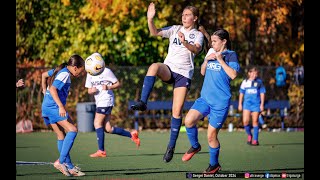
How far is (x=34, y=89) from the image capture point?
27922mm

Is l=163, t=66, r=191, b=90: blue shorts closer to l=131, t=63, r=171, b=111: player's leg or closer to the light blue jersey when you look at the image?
l=131, t=63, r=171, b=111: player's leg

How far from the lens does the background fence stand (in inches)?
1089

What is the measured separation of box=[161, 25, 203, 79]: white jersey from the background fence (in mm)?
14538

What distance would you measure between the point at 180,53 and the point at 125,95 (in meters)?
15.1

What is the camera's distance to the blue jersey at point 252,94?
20.2 meters

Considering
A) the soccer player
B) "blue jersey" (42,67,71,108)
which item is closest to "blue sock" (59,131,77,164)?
"blue jersey" (42,67,71,108)

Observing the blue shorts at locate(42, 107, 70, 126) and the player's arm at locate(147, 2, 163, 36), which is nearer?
the player's arm at locate(147, 2, 163, 36)

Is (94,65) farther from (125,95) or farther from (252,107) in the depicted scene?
(125,95)

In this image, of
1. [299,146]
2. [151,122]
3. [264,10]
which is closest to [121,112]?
[151,122]

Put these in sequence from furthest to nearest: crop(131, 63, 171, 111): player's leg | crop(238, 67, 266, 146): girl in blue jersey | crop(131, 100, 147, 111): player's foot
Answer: crop(238, 67, 266, 146): girl in blue jersey, crop(131, 63, 171, 111): player's leg, crop(131, 100, 147, 111): player's foot

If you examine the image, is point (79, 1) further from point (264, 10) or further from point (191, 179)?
point (191, 179)

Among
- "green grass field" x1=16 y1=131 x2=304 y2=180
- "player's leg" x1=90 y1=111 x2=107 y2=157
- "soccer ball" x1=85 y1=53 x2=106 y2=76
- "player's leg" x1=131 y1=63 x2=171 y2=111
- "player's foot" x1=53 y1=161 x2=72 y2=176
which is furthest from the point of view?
"player's leg" x1=90 y1=111 x2=107 y2=157

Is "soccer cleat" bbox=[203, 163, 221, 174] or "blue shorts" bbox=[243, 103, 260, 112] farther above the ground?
"blue shorts" bbox=[243, 103, 260, 112]
